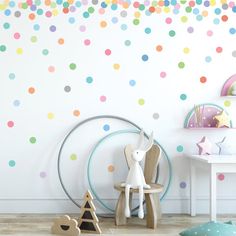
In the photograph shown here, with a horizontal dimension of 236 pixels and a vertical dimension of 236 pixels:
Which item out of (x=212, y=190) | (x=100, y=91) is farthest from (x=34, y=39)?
(x=212, y=190)

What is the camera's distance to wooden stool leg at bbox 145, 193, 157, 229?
2.70 meters

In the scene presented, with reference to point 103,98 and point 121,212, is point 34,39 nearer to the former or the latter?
point 103,98

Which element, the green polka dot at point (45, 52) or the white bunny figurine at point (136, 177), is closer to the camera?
the white bunny figurine at point (136, 177)

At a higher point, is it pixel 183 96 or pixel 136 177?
pixel 183 96

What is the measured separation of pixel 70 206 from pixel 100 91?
854 millimetres

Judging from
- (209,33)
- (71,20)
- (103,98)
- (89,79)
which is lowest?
(103,98)

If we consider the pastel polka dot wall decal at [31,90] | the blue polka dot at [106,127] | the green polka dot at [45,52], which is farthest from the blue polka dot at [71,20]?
the blue polka dot at [106,127]

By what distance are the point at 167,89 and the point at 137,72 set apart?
0.82 feet

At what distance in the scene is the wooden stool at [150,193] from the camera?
272 centimetres

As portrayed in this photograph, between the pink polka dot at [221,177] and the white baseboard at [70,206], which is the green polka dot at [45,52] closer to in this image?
the white baseboard at [70,206]

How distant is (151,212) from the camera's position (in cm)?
273

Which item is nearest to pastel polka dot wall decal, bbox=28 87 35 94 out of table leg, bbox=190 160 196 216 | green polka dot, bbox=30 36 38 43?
green polka dot, bbox=30 36 38 43

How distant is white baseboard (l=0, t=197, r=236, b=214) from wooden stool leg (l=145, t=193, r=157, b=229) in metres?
0.35

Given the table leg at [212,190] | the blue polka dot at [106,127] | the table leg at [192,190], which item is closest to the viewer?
the table leg at [212,190]
